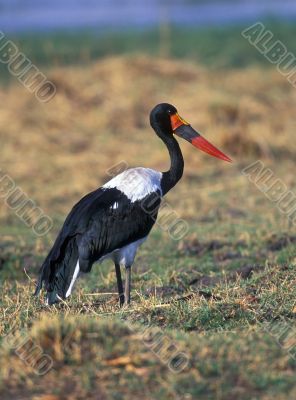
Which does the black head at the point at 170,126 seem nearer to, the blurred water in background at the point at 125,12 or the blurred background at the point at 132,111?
the blurred background at the point at 132,111

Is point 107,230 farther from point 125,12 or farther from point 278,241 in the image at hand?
point 125,12

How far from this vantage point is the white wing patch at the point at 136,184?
20.2ft

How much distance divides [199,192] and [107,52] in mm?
12171

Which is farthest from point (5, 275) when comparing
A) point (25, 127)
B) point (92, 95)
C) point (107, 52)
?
point (107, 52)

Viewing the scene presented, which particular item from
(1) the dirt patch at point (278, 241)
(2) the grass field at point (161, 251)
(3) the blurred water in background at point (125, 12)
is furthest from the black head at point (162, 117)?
(3) the blurred water in background at point (125, 12)

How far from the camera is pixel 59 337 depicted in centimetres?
447

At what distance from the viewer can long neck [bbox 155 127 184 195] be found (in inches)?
256

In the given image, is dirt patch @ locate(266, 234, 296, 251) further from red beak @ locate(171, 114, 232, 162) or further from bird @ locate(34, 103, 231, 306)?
bird @ locate(34, 103, 231, 306)

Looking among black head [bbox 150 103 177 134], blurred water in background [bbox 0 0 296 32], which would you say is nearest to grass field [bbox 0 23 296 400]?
black head [bbox 150 103 177 134]

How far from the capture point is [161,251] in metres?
8.12

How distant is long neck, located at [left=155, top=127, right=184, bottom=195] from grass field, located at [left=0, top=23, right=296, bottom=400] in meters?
0.72

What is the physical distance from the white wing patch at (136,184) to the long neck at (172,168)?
0.14 metres

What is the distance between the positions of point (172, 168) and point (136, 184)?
1.67 feet

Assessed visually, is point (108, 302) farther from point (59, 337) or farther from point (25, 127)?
point (25, 127)
